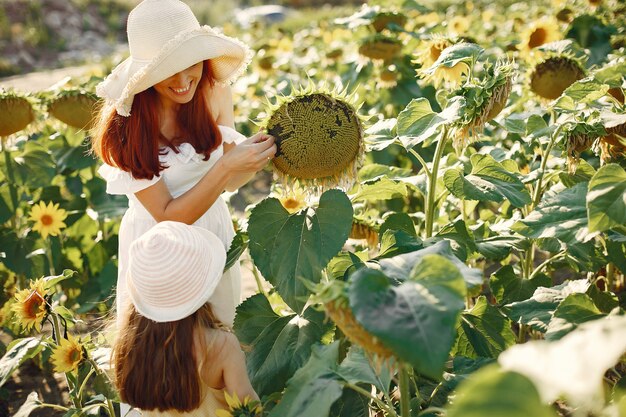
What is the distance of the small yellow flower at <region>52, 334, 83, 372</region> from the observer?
193 centimetres

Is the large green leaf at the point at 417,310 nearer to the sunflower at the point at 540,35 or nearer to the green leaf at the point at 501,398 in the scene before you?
the green leaf at the point at 501,398

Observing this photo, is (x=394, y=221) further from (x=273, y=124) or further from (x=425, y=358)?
(x=425, y=358)

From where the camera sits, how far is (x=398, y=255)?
1.40m

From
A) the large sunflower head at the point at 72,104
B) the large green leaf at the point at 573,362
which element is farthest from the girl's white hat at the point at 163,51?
the large green leaf at the point at 573,362

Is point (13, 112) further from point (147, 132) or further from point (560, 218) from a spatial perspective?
point (560, 218)

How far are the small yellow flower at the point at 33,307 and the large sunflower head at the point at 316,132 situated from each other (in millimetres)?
831

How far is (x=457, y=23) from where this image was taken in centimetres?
426

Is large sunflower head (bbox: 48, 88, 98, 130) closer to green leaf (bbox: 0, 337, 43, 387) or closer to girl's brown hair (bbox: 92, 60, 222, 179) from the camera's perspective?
girl's brown hair (bbox: 92, 60, 222, 179)

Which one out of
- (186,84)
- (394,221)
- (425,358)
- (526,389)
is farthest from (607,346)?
(186,84)

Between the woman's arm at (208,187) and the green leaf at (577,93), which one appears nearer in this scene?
the woman's arm at (208,187)

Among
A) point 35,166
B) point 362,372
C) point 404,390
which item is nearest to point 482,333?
point 362,372

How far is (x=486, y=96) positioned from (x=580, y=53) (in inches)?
57.5

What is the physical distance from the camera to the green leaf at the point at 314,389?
124 centimetres

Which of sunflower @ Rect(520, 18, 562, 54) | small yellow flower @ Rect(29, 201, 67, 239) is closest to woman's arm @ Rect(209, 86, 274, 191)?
small yellow flower @ Rect(29, 201, 67, 239)
